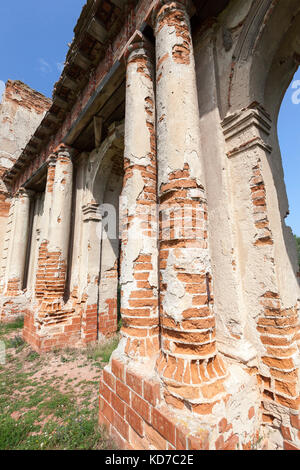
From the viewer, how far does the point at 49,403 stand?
104 inches

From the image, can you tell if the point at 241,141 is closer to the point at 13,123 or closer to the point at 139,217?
the point at 139,217

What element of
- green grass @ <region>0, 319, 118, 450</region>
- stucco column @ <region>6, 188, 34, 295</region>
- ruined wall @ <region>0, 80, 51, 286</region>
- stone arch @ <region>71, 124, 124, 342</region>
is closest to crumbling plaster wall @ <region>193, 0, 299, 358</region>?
green grass @ <region>0, 319, 118, 450</region>

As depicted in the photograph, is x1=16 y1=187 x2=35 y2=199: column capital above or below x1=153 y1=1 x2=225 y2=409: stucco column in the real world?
above

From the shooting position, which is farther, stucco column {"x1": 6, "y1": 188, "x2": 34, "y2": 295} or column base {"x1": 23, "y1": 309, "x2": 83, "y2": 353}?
stucco column {"x1": 6, "y1": 188, "x2": 34, "y2": 295}

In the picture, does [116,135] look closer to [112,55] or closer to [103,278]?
[112,55]

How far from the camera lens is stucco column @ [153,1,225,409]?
4.99ft

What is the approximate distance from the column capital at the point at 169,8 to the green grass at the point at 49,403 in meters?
4.32

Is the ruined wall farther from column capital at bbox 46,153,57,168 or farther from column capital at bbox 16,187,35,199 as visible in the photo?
column capital at bbox 46,153,57,168

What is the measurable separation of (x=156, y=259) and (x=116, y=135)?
3.56m

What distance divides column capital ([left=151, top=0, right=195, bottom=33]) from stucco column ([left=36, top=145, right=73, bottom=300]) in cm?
369

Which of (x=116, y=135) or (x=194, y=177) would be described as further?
(x=116, y=135)
